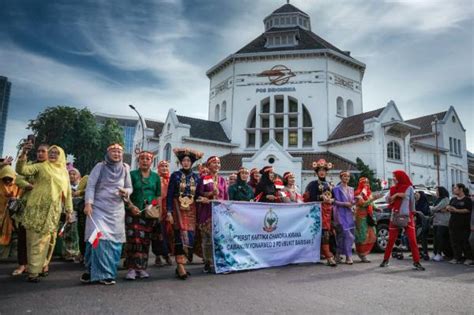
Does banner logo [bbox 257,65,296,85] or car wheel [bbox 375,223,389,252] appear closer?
car wheel [bbox 375,223,389,252]

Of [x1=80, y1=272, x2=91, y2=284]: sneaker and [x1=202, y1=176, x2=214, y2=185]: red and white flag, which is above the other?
[x1=202, y1=176, x2=214, y2=185]: red and white flag

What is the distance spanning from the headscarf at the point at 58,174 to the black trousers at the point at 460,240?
28.9 feet

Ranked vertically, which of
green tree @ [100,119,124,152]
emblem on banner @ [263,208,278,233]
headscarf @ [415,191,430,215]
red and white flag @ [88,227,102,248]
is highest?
green tree @ [100,119,124,152]

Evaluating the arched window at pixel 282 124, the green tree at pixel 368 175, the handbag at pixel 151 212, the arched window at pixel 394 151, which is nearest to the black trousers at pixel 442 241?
the handbag at pixel 151 212

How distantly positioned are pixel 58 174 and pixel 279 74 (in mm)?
29886

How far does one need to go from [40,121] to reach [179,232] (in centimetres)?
3432

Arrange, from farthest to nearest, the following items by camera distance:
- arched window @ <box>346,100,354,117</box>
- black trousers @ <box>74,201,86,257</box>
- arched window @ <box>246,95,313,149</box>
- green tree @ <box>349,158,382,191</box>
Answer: arched window @ <box>346,100,354,117</box> < arched window @ <box>246,95,313,149</box> < green tree @ <box>349,158,382,191</box> < black trousers @ <box>74,201,86,257</box>

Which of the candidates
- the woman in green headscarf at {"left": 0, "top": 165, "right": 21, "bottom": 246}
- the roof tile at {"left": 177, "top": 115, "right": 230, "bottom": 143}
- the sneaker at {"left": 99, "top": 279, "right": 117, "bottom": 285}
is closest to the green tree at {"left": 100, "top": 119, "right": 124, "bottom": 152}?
the roof tile at {"left": 177, "top": 115, "right": 230, "bottom": 143}

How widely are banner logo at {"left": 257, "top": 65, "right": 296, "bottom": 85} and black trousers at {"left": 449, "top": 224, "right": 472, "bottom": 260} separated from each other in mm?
26519

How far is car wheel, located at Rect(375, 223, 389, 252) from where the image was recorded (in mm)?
9908

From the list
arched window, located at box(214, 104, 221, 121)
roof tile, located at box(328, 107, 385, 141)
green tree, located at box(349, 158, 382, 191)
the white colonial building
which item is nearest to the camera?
green tree, located at box(349, 158, 382, 191)

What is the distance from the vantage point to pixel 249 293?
15.4 ft

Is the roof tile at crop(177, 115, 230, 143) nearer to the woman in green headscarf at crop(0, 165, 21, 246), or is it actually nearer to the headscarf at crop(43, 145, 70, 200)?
the woman in green headscarf at crop(0, 165, 21, 246)

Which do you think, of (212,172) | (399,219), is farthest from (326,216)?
(212,172)
